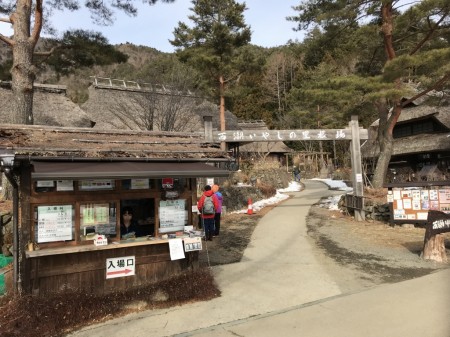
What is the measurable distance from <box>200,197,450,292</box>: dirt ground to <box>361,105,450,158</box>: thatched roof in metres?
11.2

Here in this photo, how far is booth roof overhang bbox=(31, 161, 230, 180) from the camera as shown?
4.80 metres

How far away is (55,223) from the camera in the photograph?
17.8 feet

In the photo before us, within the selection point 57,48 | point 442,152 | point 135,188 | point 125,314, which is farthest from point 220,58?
point 125,314

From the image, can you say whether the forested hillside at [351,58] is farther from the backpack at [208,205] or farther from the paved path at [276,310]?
the paved path at [276,310]

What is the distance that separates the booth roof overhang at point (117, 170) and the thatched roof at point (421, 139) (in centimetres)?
2049

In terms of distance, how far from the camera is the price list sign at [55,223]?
17.5ft

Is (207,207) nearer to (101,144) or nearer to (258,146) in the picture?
(101,144)

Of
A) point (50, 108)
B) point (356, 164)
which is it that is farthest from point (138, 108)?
point (356, 164)

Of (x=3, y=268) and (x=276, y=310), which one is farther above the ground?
(x=3, y=268)

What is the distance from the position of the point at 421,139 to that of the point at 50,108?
24.6 m

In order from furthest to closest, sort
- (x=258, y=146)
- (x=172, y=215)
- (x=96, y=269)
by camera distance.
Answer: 1. (x=258, y=146)
2. (x=172, y=215)
3. (x=96, y=269)

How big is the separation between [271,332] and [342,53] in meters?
18.0

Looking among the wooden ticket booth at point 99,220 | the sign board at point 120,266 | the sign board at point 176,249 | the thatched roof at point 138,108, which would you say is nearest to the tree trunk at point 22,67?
the wooden ticket booth at point 99,220

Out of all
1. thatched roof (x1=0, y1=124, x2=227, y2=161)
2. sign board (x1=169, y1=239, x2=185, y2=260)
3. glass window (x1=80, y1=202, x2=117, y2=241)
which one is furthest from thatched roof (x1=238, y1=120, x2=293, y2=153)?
glass window (x1=80, y1=202, x2=117, y2=241)
